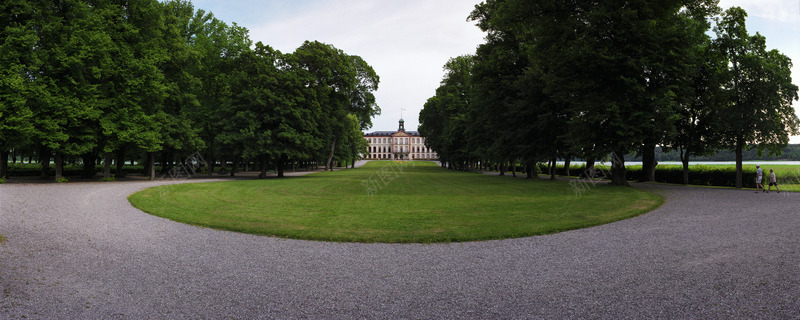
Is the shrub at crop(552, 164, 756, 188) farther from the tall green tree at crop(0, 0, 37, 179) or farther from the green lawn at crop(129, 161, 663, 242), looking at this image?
the tall green tree at crop(0, 0, 37, 179)

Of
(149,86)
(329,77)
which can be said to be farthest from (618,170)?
(149,86)

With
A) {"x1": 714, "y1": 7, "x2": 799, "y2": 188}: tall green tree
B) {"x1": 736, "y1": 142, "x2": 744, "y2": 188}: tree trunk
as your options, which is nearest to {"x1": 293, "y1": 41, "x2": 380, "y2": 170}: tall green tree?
{"x1": 714, "y1": 7, "x2": 799, "y2": 188}: tall green tree

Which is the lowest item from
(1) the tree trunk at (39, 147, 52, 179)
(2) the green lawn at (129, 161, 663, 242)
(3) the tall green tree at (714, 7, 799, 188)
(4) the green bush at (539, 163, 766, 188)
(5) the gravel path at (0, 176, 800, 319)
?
(5) the gravel path at (0, 176, 800, 319)

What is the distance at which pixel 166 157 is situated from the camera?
38531 millimetres

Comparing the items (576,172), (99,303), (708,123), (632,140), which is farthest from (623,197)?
(576,172)

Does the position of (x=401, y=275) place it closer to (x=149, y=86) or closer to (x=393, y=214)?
(x=393, y=214)

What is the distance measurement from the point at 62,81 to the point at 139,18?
23.8ft

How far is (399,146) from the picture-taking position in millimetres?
177375

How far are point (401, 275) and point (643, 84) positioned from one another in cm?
2176

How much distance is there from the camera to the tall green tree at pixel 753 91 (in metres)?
23.1

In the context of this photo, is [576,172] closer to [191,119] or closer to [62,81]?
[191,119]

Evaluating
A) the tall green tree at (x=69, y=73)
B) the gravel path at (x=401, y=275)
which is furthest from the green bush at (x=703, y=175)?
the tall green tree at (x=69, y=73)

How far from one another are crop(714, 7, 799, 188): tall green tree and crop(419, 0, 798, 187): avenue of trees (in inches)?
2.5

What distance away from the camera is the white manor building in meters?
176
